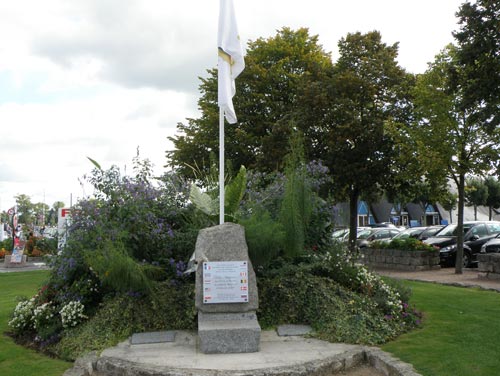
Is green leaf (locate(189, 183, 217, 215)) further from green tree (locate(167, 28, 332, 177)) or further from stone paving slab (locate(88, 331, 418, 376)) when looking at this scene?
green tree (locate(167, 28, 332, 177))

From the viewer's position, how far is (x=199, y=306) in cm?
715

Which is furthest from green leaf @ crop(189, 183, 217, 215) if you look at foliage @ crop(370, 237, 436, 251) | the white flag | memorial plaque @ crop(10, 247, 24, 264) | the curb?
memorial plaque @ crop(10, 247, 24, 264)

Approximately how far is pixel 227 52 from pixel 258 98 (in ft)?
61.2

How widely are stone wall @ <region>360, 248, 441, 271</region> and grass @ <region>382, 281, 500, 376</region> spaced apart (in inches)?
314

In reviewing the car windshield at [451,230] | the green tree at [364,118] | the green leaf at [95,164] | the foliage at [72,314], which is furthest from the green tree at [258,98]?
the foliage at [72,314]

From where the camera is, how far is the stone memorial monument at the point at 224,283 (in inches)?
280

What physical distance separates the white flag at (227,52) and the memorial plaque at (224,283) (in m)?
2.43

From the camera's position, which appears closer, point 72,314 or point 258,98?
point 72,314

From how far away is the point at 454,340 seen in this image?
6844mm

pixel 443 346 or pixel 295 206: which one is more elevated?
pixel 295 206

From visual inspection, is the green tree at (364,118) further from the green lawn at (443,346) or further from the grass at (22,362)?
the grass at (22,362)

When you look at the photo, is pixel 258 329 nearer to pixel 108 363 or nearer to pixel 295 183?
pixel 108 363

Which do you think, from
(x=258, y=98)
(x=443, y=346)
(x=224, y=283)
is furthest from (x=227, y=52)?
(x=258, y=98)

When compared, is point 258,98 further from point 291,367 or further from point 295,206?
point 291,367
